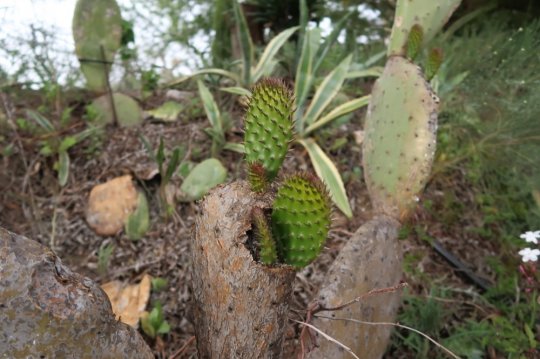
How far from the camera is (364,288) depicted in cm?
128

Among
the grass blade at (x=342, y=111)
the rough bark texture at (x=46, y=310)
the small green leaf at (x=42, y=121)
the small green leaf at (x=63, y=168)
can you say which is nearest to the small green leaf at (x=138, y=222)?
the small green leaf at (x=63, y=168)

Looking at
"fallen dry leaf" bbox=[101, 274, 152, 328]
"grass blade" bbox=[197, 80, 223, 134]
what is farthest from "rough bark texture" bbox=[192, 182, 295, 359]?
"grass blade" bbox=[197, 80, 223, 134]

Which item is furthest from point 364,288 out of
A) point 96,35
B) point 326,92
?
A: point 96,35

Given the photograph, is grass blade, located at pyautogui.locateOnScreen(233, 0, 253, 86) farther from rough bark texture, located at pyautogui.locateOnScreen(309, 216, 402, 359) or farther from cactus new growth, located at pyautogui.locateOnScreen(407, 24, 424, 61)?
rough bark texture, located at pyautogui.locateOnScreen(309, 216, 402, 359)

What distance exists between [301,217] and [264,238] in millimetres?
78

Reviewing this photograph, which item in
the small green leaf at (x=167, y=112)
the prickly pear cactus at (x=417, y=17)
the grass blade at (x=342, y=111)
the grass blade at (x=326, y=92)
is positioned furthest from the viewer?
the small green leaf at (x=167, y=112)

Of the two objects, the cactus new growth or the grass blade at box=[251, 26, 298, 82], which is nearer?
the cactus new growth

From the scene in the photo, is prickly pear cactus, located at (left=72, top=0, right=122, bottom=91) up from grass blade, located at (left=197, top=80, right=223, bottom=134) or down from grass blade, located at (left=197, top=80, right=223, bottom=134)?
up

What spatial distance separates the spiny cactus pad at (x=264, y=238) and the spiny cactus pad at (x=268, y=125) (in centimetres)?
10

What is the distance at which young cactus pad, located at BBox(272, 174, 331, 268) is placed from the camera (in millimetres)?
854

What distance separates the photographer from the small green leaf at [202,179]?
202 cm

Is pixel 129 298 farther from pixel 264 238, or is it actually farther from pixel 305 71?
pixel 305 71

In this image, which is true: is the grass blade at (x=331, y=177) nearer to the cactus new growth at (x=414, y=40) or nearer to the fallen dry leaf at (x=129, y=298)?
the cactus new growth at (x=414, y=40)

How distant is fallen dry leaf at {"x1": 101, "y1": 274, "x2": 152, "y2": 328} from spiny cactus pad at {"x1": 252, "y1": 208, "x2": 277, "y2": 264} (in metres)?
0.94
